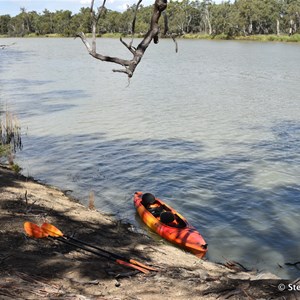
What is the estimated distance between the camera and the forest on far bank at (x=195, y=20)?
11731 centimetres

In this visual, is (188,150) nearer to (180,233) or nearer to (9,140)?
(9,140)

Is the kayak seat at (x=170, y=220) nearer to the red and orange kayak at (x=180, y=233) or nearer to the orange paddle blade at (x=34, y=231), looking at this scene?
the red and orange kayak at (x=180, y=233)

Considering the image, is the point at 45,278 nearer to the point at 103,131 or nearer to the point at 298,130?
the point at 103,131

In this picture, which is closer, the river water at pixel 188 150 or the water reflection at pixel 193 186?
the water reflection at pixel 193 186

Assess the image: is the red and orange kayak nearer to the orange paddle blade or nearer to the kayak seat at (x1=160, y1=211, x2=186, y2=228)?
the kayak seat at (x1=160, y1=211, x2=186, y2=228)

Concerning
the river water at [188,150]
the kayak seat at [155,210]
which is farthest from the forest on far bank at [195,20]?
the kayak seat at [155,210]

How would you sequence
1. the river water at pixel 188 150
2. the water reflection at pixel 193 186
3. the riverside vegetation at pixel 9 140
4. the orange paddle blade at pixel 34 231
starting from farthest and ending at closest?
the riverside vegetation at pixel 9 140 → the river water at pixel 188 150 → the water reflection at pixel 193 186 → the orange paddle blade at pixel 34 231

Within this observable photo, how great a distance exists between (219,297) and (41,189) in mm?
8774

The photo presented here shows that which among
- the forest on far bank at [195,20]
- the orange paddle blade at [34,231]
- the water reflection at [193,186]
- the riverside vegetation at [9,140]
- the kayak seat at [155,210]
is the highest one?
the forest on far bank at [195,20]

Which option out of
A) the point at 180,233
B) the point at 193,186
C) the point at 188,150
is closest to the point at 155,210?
the point at 180,233

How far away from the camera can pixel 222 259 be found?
34.9 ft

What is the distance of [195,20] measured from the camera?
143 meters

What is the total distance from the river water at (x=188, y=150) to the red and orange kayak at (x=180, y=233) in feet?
1.06

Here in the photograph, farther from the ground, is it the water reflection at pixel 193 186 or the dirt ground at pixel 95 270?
the dirt ground at pixel 95 270
